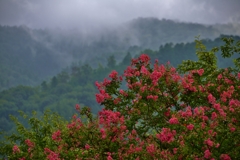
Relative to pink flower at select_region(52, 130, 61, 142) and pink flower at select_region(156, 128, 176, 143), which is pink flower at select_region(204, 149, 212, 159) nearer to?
pink flower at select_region(156, 128, 176, 143)

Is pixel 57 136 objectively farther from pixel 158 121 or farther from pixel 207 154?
pixel 207 154

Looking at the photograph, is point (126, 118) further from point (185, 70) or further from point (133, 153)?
point (185, 70)

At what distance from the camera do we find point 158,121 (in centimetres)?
1756

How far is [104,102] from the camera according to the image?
1839 cm

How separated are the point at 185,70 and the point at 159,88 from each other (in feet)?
22.3

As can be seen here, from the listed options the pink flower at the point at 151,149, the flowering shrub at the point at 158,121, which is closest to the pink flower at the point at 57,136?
the flowering shrub at the point at 158,121

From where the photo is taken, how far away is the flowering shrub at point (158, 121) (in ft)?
41.1

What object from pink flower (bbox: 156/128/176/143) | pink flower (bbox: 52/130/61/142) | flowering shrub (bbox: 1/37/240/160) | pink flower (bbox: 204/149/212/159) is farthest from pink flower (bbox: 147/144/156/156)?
pink flower (bbox: 52/130/61/142)

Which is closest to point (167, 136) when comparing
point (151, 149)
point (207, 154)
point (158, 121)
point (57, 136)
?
point (151, 149)

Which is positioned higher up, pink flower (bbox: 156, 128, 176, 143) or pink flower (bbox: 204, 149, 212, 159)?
pink flower (bbox: 156, 128, 176, 143)

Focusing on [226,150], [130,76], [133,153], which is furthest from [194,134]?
[130,76]

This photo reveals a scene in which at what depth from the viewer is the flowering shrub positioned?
12.5 meters

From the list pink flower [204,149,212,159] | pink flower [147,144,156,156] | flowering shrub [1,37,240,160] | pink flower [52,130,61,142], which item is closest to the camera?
pink flower [204,149,212,159]

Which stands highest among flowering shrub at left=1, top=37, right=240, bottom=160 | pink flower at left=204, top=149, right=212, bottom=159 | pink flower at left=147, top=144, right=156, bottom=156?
flowering shrub at left=1, top=37, right=240, bottom=160
